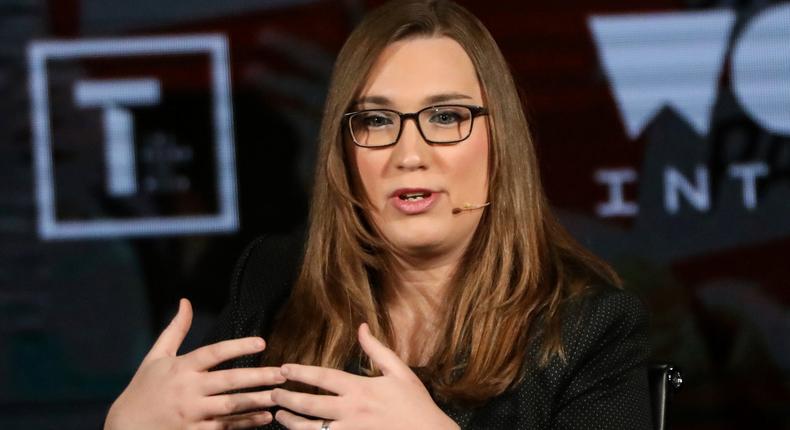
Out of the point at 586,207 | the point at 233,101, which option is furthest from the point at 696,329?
the point at 233,101

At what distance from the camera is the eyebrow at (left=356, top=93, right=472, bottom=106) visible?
1.68m

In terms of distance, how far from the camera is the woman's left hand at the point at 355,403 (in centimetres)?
144

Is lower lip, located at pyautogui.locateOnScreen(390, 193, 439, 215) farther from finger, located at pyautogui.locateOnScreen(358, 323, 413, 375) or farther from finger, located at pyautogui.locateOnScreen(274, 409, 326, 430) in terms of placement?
finger, located at pyautogui.locateOnScreen(274, 409, 326, 430)

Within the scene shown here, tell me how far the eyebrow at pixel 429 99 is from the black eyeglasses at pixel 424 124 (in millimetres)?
10

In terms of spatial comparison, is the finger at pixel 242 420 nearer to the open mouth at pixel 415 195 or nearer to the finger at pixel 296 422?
the finger at pixel 296 422

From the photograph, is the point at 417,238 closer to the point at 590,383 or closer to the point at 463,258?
the point at 463,258

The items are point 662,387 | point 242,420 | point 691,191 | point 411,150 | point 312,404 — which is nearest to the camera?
point 312,404

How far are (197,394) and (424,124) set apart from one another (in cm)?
50

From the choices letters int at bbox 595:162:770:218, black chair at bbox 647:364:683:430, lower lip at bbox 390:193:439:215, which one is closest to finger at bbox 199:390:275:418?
lower lip at bbox 390:193:439:215

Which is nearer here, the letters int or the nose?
the nose

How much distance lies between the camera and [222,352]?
150 centimetres

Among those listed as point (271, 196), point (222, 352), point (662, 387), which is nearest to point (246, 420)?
point (222, 352)

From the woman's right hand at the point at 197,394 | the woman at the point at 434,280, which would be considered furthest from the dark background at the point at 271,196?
the woman's right hand at the point at 197,394

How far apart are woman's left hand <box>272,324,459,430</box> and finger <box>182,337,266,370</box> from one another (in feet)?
0.17
